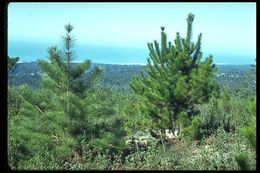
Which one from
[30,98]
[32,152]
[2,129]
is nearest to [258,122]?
[2,129]

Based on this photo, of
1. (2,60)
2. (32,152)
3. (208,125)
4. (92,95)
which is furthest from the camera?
(208,125)

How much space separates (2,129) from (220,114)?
28.1 feet

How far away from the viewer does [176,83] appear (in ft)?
32.2

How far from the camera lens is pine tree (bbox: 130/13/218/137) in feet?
32.2

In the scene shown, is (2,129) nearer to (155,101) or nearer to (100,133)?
(100,133)

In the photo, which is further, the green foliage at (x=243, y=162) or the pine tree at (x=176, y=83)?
the pine tree at (x=176, y=83)

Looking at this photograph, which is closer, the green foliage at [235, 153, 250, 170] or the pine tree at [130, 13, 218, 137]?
the green foliage at [235, 153, 250, 170]

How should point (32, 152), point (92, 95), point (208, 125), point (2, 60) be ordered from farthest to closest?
point (208, 125) → point (92, 95) → point (32, 152) → point (2, 60)

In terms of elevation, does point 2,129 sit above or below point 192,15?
below

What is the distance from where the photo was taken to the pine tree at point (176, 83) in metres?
9.81

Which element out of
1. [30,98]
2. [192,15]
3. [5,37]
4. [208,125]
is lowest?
[208,125]

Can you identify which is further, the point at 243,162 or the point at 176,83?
the point at 176,83

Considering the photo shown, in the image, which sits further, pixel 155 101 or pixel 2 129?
pixel 155 101

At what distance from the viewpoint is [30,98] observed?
6.69 meters
